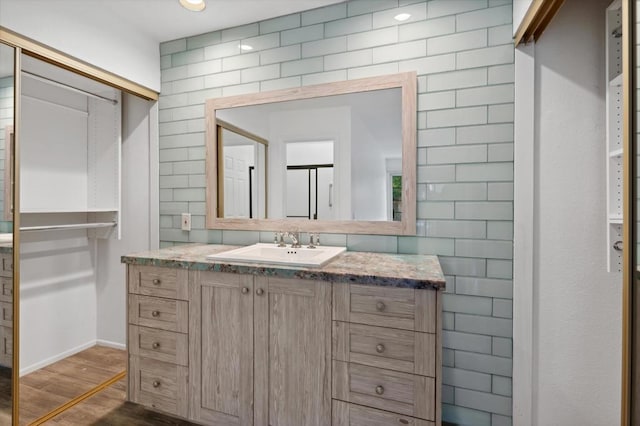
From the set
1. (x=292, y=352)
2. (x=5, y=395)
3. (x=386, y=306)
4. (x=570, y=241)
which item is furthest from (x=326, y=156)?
(x=5, y=395)

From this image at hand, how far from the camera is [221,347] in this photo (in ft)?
5.52

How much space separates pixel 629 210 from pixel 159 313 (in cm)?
208

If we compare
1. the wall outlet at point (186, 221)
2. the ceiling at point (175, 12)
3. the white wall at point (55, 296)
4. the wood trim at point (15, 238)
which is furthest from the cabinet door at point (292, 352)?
the white wall at point (55, 296)

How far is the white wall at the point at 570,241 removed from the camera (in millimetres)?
1607

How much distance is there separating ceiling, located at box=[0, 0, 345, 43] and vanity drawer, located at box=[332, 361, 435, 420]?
2.12 m

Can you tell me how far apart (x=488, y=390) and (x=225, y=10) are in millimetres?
2807

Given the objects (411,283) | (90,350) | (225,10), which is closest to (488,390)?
(411,283)

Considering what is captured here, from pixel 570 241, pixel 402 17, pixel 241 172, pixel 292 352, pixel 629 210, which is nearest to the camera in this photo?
pixel 629 210

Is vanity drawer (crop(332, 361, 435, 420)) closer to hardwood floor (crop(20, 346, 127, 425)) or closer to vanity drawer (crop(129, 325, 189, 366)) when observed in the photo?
vanity drawer (crop(129, 325, 189, 366))

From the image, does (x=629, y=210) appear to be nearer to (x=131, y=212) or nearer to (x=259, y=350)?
(x=259, y=350)

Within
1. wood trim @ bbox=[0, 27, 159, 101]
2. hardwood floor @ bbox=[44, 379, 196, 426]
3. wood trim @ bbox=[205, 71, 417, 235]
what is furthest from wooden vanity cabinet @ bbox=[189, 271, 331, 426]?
wood trim @ bbox=[0, 27, 159, 101]

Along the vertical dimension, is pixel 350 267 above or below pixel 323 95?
below

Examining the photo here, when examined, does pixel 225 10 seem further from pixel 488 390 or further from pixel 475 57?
pixel 488 390

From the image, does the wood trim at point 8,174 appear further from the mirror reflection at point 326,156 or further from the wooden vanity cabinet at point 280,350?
the mirror reflection at point 326,156
